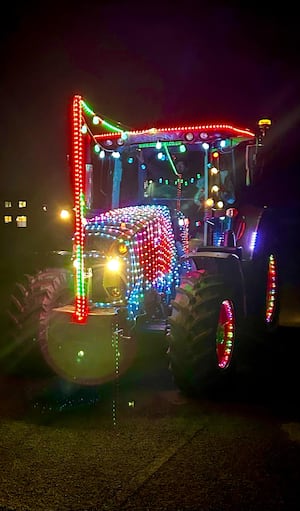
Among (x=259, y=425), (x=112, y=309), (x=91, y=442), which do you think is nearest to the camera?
(x=91, y=442)

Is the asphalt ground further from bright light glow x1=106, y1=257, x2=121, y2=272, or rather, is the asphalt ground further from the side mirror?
the side mirror

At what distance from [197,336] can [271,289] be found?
355 centimetres

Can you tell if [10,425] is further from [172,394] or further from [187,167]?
[187,167]

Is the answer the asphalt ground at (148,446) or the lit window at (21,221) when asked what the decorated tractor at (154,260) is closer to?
the asphalt ground at (148,446)

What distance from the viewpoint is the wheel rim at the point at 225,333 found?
6996 mm

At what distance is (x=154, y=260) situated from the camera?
7539mm

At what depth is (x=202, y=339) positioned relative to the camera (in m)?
6.31

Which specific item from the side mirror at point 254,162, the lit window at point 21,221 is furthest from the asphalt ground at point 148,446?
the lit window at point 21,221

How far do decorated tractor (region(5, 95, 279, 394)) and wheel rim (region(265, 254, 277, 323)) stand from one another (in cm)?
48

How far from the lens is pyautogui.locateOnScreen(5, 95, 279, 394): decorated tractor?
639 cm

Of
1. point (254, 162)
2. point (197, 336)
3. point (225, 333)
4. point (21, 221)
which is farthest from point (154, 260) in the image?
point (21, 221)

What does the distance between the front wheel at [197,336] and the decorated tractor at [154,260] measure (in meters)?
0.01

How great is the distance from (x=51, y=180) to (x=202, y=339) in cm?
2268

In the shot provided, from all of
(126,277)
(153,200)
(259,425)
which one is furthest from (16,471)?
(153,200)
